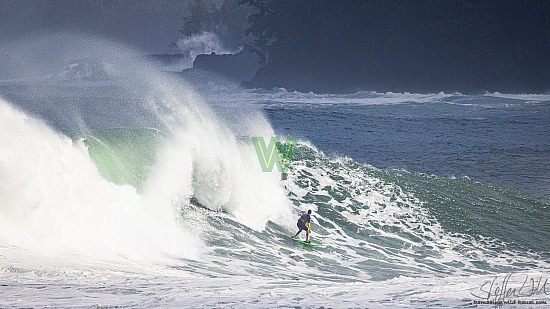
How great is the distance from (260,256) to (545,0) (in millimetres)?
54160

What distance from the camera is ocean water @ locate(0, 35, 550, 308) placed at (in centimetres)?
909

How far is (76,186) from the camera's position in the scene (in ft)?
45.8

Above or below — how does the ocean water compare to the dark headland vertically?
below

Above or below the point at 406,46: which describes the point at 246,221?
below

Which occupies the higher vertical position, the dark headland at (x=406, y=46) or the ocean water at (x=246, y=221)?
the dark headland at (x=406, y=46)

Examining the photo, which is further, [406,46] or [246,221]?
[406,46]

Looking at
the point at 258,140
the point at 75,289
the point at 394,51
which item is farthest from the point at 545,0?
the point at 75,289

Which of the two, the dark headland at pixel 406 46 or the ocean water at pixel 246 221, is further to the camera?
the dark headland at pixel 406 46

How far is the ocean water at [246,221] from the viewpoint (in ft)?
29.8

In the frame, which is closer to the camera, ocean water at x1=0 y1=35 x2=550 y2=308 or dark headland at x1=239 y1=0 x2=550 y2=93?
ocean water at x1=0 y1=35 x2=550 y2=308

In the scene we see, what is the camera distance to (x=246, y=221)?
1593cm

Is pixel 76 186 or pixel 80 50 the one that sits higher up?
pixel 80 50

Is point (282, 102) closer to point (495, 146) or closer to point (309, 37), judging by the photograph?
point (309, 37)

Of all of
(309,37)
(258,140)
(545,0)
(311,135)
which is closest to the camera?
(258,140)
